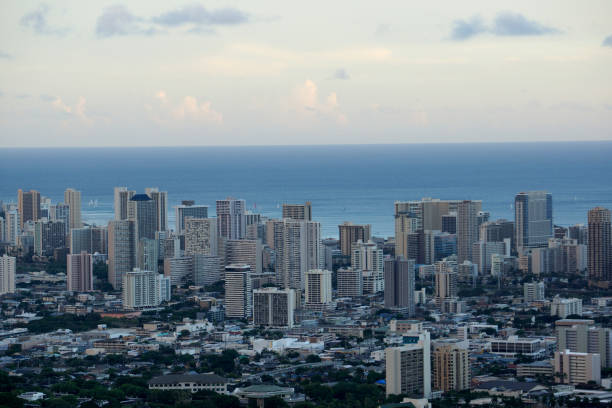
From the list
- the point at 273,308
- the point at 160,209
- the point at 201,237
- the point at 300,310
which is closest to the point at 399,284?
the point at 300,310

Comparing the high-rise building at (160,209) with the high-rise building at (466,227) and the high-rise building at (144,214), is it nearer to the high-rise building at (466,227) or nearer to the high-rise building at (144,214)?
the high-rise building at (144,214)

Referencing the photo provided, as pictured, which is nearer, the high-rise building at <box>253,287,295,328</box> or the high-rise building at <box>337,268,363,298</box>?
the high-rise building at <box>253,287,295,328</box>

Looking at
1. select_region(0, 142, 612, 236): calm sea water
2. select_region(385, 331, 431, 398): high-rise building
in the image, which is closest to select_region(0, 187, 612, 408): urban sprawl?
select_region(385, 331, 431, 398): high-rise building

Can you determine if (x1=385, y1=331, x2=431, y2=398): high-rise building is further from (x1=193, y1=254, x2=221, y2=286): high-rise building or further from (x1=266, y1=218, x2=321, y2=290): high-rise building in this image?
(x1=193, y1=254, x2=221, y2=286): high-rise building

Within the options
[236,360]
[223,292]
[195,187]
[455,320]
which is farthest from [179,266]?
[195,187]

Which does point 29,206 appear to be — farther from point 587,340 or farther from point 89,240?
point 587,340

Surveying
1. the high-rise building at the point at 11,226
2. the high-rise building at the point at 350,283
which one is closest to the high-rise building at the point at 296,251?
the high-rise building at the point at 350,283
